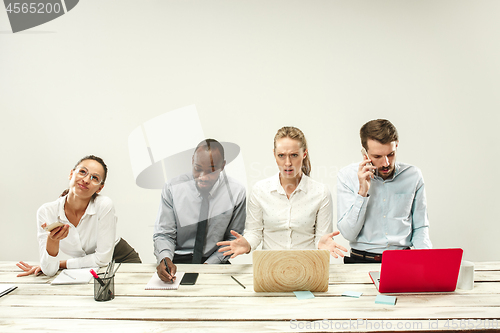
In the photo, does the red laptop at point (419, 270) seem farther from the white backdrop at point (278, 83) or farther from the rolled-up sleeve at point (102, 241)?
the white backdrop at point (278, 83)

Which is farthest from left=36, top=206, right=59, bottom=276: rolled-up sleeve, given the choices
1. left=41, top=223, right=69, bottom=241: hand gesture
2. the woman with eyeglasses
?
left=41, top=223, right=69, bottom=241: hand gesture

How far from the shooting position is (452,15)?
10.2 feet

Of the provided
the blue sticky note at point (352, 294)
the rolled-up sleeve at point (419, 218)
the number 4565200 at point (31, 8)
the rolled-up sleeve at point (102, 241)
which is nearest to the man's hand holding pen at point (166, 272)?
the rolled-up sleeve at point (102, 241)

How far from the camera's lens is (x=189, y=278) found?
1.64 meters

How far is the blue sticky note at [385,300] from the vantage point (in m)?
1.36

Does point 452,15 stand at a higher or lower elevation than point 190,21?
lower

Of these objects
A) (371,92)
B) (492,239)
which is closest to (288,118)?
(371,92)

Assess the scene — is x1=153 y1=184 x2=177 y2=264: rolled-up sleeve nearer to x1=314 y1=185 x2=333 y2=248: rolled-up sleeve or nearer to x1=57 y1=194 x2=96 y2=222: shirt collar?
x1=57 y1=194 x2=96 y2=222: shirt collar

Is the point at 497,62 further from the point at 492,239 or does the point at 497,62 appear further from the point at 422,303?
the point at 422,303

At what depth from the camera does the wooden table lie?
1203mm

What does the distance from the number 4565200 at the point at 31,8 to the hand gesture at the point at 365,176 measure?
319 cm

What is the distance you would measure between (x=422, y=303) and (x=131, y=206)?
2.65 metres

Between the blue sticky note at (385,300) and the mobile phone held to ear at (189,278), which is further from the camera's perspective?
the mobile phone held to ear at (189,278)

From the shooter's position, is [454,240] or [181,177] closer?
[181,177]
